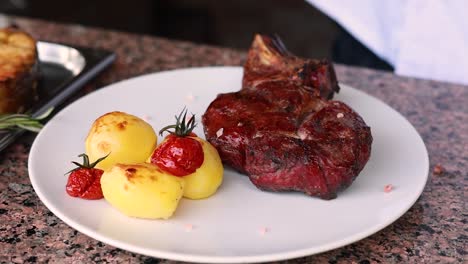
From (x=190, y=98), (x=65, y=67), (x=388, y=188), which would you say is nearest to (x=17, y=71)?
(x=65, y=67)

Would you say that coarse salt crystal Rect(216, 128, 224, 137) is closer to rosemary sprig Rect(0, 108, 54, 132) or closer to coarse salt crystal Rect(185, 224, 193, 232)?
coarse salt crystal Rect(185, 224, 193, 232)

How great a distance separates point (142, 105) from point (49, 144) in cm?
28

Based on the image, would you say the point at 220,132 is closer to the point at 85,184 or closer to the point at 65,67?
the point at 85,184

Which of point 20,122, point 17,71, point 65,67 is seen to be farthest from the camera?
point 65,67

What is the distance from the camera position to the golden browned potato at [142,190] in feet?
3.50

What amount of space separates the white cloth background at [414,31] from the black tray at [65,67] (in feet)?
2.44

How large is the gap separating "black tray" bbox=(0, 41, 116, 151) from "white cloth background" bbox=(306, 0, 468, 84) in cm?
74

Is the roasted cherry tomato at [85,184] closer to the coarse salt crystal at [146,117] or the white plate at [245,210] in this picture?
the white plate at [245,210]

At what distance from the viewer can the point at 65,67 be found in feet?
6.01

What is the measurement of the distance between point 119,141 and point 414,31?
114cm

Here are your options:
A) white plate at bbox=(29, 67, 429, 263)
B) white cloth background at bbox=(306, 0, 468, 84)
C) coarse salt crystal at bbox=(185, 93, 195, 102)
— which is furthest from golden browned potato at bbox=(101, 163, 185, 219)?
white cloth background at bbox=(306, 0, 468, 84)

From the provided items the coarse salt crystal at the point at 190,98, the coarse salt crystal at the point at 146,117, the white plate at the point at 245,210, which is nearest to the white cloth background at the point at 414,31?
the white plate at the point at 245,210

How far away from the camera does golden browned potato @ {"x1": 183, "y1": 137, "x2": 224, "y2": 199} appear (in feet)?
3.79

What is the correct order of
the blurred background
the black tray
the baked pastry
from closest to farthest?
the baked pastry
the black tray
the blurred background
